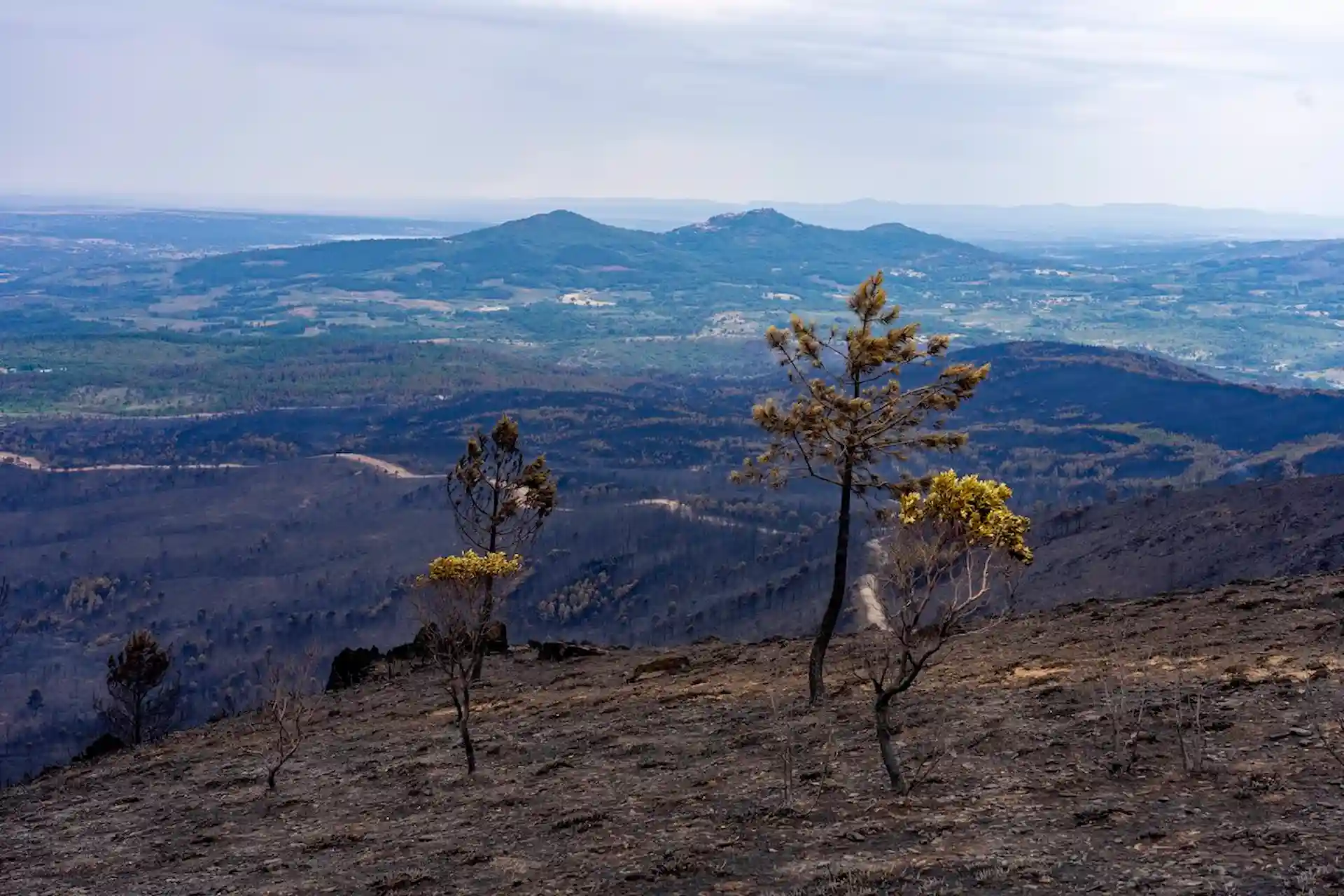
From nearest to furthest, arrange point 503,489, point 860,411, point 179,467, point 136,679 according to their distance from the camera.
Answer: point 860,411 → point 503,489 → point 136,679 → point 179,467

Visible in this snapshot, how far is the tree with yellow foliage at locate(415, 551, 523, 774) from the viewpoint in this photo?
21848 millimetres

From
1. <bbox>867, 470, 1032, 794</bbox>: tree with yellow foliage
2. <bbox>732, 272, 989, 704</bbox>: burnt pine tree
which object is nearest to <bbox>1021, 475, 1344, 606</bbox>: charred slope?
<bbox>732, 272, 989, 704</bbox>: burnt pine tree

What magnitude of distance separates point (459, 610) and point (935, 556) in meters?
11.1

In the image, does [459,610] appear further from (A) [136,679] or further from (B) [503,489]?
(A) [136,679]

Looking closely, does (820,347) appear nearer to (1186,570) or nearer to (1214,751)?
(1214,751)

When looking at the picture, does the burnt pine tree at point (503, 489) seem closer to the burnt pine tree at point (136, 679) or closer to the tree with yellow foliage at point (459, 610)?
the tree with yellow foliage at point (459, 610)

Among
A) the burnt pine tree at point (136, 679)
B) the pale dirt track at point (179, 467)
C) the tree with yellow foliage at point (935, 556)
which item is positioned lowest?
the pale dirt track at point (179, 467)

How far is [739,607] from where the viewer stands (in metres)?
85.8

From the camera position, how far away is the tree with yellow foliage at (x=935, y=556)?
15.0 meters

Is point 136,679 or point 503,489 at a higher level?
point 503,489

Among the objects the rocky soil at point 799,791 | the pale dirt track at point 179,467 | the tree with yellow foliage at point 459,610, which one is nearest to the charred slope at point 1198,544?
the rocky soil at point 799,791

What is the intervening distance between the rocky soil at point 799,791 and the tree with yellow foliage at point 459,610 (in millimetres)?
1809

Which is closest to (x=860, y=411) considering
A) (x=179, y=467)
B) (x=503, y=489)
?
(x=503, y=489)

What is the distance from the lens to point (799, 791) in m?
17.0
